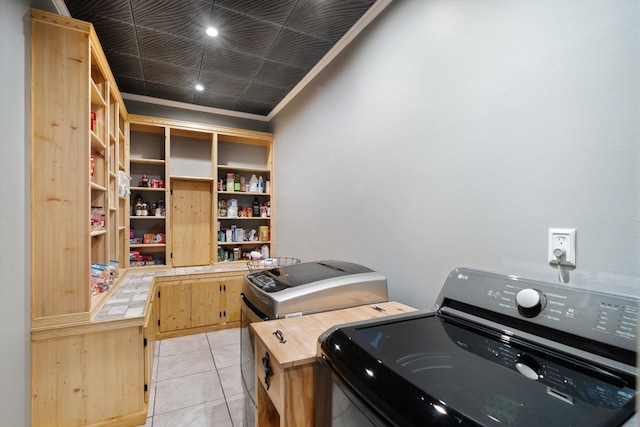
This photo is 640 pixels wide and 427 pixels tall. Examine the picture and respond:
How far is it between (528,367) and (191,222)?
3.73 m

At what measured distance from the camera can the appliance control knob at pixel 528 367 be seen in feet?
2.31

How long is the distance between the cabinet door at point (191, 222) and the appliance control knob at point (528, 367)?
3.63 meters

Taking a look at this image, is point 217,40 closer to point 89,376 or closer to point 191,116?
point 191,116

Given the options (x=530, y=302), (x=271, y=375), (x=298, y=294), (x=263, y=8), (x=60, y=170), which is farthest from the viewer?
(x=263, y=8)

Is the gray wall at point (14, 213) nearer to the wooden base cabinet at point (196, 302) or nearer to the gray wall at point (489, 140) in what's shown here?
the wooden base cabinet at point (196, 302)

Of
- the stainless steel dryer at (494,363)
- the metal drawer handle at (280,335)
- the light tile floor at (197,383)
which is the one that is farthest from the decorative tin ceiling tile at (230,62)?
the light tile floor at (197,383)

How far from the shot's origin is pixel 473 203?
1.33 meters

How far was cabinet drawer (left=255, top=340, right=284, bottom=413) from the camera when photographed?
1030 mm

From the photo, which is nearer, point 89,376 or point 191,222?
point 89,376

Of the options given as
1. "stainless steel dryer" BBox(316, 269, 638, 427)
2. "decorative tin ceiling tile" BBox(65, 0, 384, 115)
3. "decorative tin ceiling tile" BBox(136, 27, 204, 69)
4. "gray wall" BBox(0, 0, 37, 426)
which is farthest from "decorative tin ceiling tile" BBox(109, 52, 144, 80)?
"stainless steel dryer" BBox(316, 269, 638, 427)

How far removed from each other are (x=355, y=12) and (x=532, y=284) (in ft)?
6.53

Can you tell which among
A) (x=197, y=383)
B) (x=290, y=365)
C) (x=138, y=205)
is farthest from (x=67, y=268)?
(x=138, y=205)

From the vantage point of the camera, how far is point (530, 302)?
893mm

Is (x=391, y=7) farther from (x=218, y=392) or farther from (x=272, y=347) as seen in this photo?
(x=218, y=392)
